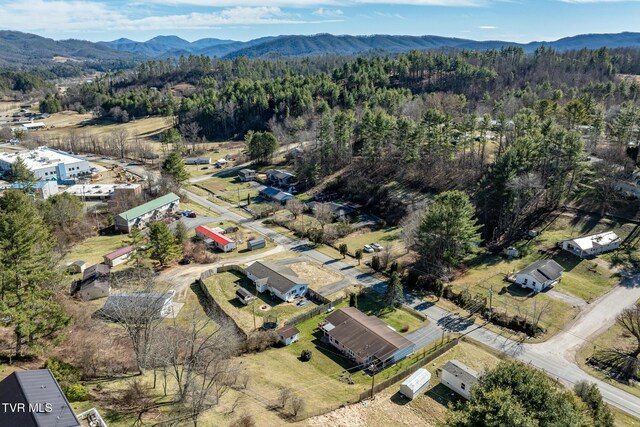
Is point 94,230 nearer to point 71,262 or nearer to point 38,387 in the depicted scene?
point 71,262

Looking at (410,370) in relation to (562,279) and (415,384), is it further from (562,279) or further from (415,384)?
(562,279)

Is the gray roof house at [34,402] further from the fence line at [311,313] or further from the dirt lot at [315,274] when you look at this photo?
the dirt lot at [315,274]

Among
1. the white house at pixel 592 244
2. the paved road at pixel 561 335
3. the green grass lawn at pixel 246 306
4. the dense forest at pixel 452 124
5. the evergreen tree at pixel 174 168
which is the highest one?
the dense forest at pixel 452 124

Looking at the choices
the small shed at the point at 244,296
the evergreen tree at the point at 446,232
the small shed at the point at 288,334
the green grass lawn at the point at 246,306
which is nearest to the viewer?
the small shed at the point at 288,334

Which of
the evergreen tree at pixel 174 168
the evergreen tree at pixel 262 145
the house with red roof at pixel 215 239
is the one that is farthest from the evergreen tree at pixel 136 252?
the evergreen tree at pixel 262 145

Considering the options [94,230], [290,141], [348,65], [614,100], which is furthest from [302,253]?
[348,65]

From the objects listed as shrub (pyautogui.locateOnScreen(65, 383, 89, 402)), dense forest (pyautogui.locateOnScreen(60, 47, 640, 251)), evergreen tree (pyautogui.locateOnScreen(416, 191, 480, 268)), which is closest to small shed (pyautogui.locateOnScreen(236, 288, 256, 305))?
shrub (pyautogui.locateOnScreen(65, 383, 89, 402))
